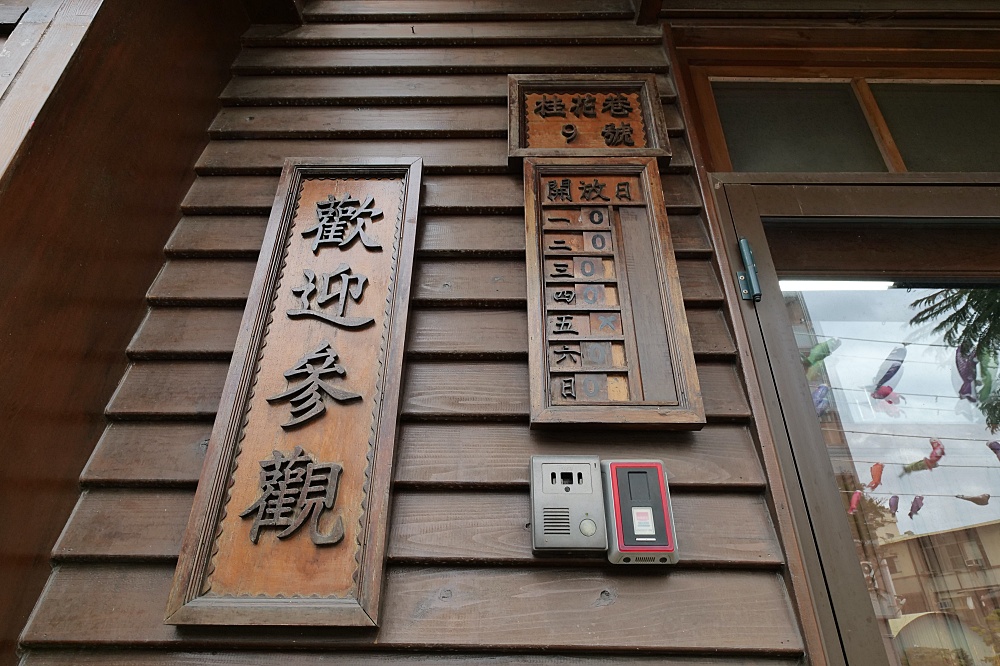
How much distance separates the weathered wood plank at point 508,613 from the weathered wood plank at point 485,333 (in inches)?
26.0

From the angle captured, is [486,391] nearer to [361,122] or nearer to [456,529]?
[456,529]

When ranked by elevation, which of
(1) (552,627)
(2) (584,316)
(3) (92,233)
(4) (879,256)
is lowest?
(1) (552,627)

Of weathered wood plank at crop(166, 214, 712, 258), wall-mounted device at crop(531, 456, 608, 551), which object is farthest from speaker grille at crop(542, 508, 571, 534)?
weathered wood plank at crop(166, 214, 712, 258)

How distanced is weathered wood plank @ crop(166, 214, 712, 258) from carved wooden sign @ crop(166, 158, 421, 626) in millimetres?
131

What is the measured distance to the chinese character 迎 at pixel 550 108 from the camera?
7.86 ft

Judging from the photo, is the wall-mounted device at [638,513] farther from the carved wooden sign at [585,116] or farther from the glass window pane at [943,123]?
the glass window pane at [943,123]

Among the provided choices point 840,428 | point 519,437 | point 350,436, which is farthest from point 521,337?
point 840,428

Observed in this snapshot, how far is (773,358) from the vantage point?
1.87m

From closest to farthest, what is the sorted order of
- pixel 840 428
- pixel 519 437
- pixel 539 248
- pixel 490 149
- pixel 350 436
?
pixel 350 436 < pixel 519 437 < pixel 840 428 < pixel 539 248 < pixel 490 149

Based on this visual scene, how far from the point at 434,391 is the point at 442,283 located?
0.42 meters

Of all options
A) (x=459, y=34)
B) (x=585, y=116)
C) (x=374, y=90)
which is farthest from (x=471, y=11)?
(x=585, y=116)

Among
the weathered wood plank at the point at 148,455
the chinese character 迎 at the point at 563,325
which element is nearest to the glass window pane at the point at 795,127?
the chinese character 迎 at the point at 563,325

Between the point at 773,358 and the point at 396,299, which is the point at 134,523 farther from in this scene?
the point at 773,358

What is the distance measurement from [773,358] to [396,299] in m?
1.24
